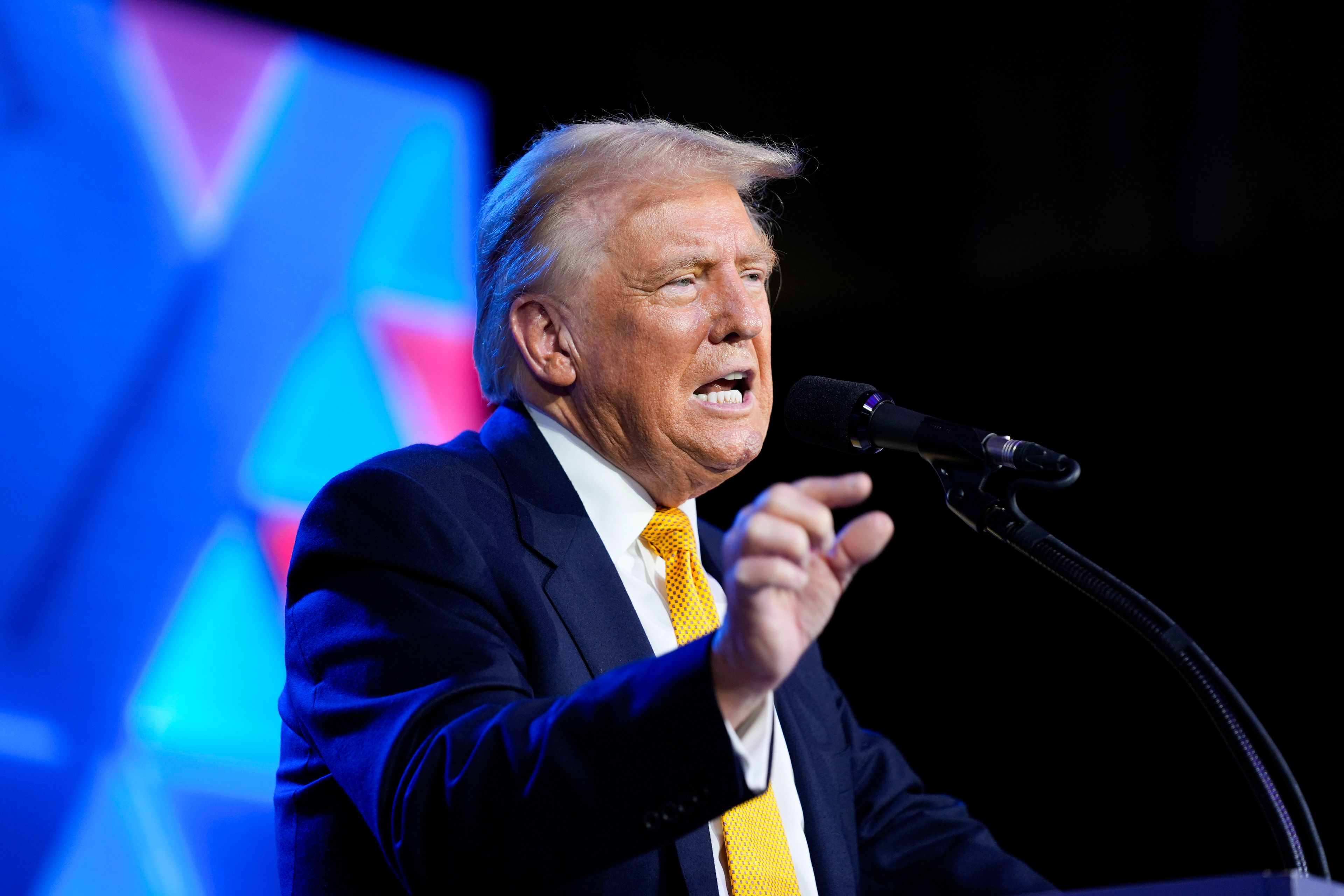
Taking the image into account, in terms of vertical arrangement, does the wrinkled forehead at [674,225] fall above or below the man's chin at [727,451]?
above

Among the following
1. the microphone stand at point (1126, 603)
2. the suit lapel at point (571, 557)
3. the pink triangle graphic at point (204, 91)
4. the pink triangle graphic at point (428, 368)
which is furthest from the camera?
the pink triangle graphic at point (428, 368)

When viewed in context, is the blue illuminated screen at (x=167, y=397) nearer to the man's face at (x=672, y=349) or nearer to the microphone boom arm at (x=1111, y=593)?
the man's face at (x=672, y=349)

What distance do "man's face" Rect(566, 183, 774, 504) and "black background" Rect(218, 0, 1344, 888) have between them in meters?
1.38

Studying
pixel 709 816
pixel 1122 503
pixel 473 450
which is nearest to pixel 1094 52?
pixel 1122 503

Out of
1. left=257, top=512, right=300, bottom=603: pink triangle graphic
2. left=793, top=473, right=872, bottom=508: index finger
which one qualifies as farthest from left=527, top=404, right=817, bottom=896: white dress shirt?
left=257, top=512, right=300, bottom=603: pink triangle graphic

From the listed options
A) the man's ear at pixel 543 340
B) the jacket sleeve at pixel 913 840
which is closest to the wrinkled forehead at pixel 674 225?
the man's ear at pixel 543 340

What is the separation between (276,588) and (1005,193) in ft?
6.90

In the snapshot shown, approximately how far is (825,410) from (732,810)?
0.51 m

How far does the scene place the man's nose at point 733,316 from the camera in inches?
74.5

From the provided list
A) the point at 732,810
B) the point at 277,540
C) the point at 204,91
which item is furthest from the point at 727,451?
the point at 204,91

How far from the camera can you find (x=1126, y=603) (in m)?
1.23

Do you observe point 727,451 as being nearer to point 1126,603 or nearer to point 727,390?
point 727,390

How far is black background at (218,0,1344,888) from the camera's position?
8.98ft

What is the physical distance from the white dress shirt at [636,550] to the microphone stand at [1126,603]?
1.69 feet
